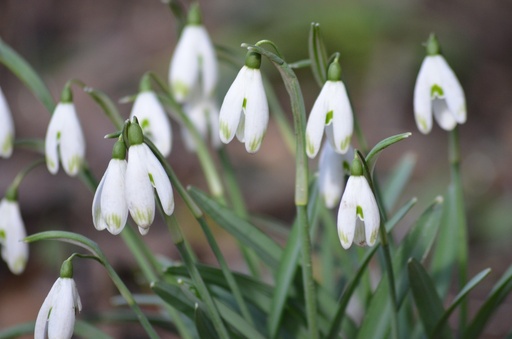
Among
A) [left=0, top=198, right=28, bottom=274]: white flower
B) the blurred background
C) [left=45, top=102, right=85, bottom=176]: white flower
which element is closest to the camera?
[left=45, top=102, right=85, bottom=176]: white flower

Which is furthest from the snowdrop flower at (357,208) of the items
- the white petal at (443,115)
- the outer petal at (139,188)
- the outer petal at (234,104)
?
the white petal at (443,115)

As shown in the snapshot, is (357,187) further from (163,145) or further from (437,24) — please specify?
(437,24)

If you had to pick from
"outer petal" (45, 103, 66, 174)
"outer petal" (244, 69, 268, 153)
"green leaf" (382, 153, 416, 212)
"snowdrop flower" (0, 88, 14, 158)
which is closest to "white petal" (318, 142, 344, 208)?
"outer petal" (244, 69, 268, 153)

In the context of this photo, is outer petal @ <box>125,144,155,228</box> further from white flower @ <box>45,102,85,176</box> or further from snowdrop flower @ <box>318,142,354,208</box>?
snowdrop flower @ <box>318,142,354,208</box>

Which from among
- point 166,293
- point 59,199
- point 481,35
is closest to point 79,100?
point 59,199

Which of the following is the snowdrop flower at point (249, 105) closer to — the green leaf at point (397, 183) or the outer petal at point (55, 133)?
the outer petal at point (55, 133)
